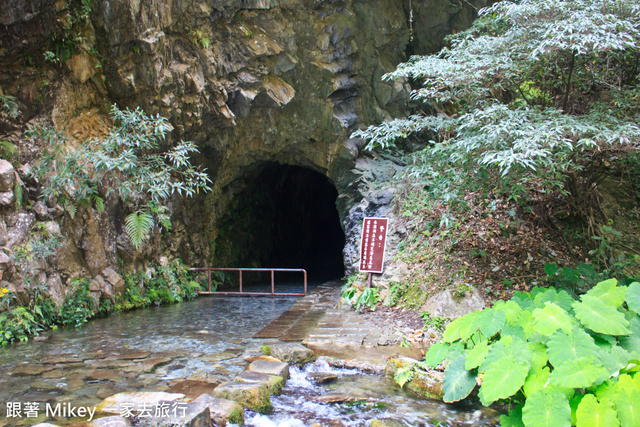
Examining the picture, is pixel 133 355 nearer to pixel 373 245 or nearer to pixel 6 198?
pixel 6 198

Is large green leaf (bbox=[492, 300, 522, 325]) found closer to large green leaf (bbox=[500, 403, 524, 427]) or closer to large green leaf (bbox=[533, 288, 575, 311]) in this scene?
large green leaf (bbox=[533, 288, 575, 311])

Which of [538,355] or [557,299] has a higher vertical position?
[557,299]

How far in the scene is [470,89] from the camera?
638cm

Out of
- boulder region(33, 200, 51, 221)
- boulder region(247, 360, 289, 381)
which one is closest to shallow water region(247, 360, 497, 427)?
boulder region(247, 360, 289, 381)

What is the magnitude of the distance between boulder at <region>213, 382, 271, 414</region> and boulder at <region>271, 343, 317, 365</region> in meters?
1.00

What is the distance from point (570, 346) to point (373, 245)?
Result: 4.91m

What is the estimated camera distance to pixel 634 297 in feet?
12.2

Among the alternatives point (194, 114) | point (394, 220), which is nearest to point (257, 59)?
point (194, 114)

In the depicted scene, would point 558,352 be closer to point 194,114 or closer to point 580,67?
point 580,67

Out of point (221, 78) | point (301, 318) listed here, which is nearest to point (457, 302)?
point (301, 318)

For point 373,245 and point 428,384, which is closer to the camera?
point 428,384

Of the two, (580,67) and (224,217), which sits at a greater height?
(580,67)

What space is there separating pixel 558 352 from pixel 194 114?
856 cm

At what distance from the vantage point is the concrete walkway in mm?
5383
